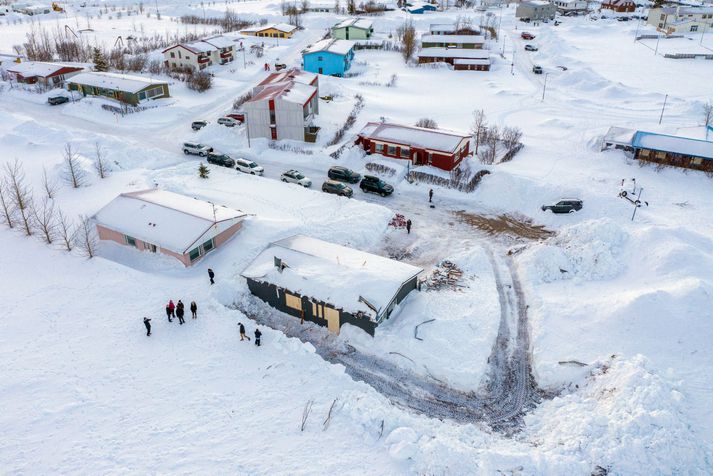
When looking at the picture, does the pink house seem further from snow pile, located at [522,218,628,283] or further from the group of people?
snow pile, located at [522,218,628,283]

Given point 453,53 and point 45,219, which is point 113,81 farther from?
point 453,53

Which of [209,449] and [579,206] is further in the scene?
[579,206]

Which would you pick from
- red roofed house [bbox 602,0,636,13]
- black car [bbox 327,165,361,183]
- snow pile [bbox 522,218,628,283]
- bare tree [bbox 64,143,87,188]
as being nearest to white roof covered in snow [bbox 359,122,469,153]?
black car [bbox 327,165,361,183]

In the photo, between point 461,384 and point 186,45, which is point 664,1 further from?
point 461,384

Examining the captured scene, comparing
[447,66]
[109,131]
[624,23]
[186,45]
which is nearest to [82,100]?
[109,131]

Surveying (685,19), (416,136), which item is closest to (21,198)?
(416,136)

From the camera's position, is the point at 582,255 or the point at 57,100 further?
the point at 57,100
